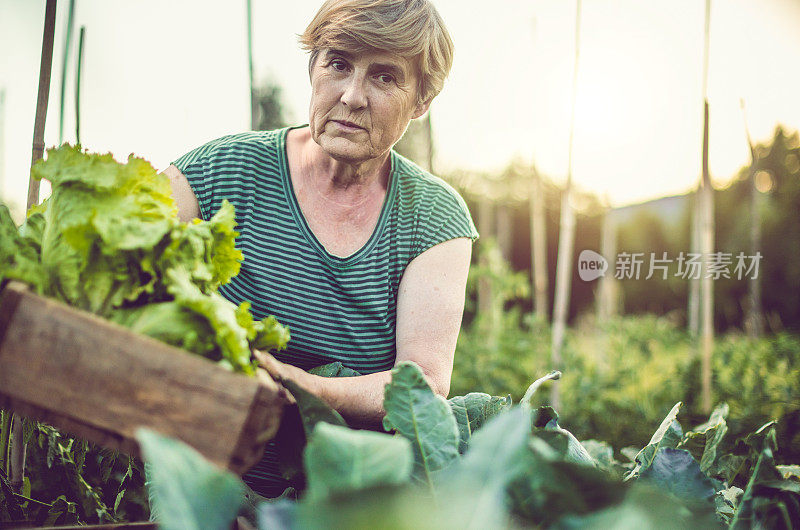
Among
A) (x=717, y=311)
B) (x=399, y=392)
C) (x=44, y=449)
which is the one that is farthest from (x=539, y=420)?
(x=717, y=311)

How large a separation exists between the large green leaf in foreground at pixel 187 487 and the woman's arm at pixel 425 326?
1.48 ft

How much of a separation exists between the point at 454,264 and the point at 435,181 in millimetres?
292

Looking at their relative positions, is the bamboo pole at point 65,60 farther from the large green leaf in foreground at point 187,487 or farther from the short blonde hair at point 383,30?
the large green leaf in foreground at point 187,487

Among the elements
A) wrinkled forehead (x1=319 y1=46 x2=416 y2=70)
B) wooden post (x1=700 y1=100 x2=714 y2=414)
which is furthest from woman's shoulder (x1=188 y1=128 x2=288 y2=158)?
wooden post (x1=700 y1=100 x2=714 y2=414)

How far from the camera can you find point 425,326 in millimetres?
1352

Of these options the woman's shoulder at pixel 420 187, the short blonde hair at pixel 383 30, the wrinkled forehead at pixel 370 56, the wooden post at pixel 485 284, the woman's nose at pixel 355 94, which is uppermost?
the short blonde hair at pixel 383 30

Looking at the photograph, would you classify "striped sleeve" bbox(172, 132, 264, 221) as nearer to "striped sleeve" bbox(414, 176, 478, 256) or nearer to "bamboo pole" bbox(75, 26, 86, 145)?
"striped sleeve" bbox(414, 176, 478, 256)

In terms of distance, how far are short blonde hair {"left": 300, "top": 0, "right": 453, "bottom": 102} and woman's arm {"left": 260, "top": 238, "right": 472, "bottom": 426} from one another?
460mm

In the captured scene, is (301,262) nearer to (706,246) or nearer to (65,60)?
(65,60)

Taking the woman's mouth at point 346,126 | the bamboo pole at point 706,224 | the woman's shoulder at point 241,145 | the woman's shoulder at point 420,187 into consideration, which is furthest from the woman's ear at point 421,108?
the bamboo pole at point 706,224

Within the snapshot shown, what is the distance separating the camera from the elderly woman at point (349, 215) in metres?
1.35

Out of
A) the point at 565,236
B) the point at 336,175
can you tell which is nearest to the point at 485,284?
the point at 565,236

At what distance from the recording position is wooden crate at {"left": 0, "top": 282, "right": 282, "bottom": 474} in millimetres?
681

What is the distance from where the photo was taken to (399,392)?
846 millimetres
